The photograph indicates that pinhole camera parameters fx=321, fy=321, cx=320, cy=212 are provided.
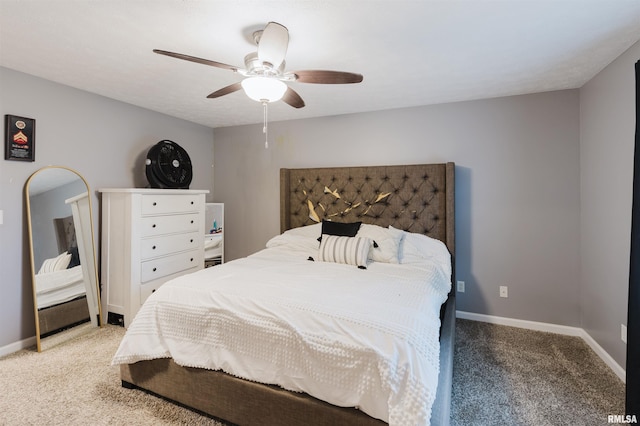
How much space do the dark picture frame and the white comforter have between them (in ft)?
5.54

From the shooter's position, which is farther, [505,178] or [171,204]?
[171,204]

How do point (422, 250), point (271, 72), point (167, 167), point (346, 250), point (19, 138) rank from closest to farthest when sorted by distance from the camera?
point (271, 72) < point (19, 138) < point (346, 250) < point (422, 250) < point (167, 167)

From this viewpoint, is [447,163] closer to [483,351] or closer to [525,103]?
[525,103]

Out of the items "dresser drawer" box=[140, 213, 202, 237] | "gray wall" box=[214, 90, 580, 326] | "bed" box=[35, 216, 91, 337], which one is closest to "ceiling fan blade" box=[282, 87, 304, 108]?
"gray wall" box=[214, 90, 580, 326]

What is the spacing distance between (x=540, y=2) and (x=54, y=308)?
3.89m

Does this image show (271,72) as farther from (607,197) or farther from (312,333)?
(607,197)

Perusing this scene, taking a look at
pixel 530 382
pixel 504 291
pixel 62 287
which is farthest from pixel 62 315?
pixel 504 291

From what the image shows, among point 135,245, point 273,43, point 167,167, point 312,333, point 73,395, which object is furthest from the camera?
point 167,167

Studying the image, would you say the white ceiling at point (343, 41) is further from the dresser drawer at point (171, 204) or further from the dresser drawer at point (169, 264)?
the dresser drawer at point (169, 264)

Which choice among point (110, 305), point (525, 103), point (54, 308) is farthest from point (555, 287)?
point (54, 308)

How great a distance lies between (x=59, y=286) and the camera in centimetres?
270

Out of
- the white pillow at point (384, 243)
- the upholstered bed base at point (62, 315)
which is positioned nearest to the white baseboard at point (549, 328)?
the white pillow at point (384, 243)

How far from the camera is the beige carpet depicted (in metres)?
1.73

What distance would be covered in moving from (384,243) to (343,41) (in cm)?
158
